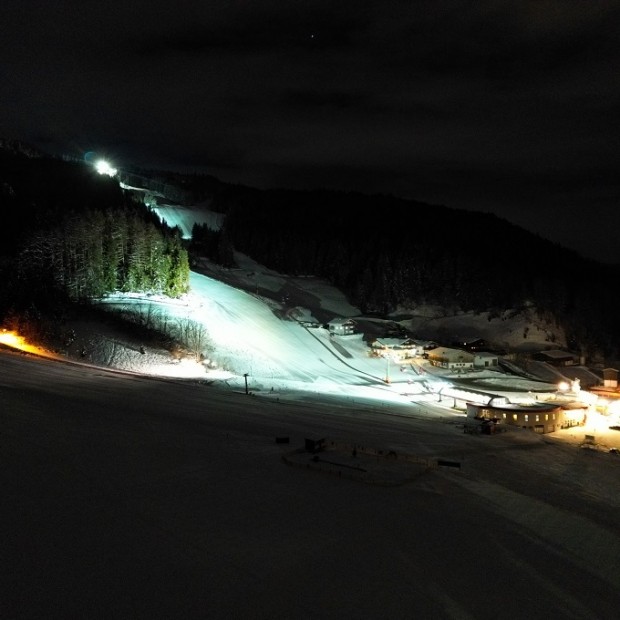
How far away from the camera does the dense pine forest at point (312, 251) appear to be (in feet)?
139

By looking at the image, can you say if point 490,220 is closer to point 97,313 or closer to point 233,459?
point 97,313

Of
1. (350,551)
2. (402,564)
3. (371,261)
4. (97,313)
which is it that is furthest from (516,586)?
(371,261)

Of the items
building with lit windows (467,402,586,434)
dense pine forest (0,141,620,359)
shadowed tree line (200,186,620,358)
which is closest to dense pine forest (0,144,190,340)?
dense pine forest (0,141,620,359)

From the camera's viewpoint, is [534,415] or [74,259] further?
[74,259]

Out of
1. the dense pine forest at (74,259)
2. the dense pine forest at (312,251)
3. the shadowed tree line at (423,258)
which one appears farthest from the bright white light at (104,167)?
the dense pine forest at (74,259)

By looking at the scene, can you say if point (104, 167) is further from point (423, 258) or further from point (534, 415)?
point (534, 415)

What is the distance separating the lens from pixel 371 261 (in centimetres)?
9575

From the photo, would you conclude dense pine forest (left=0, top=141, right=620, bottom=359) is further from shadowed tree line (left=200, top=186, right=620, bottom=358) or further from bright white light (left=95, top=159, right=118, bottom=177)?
bright white light (left=95, top=159, right=118, bottom=177)

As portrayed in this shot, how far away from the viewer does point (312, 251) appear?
103 m

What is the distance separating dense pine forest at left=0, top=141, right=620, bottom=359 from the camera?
42250 millimetres

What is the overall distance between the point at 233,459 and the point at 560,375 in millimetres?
50114

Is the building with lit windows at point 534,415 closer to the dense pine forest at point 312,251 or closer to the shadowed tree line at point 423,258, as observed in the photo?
the dense pine forest at point 312,251

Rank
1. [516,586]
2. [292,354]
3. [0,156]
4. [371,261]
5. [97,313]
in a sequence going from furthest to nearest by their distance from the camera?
[0,156] → [371,261] → [292,354] → [97,313] → [516,586]

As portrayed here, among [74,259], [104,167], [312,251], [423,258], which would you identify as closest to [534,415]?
[74,259]
